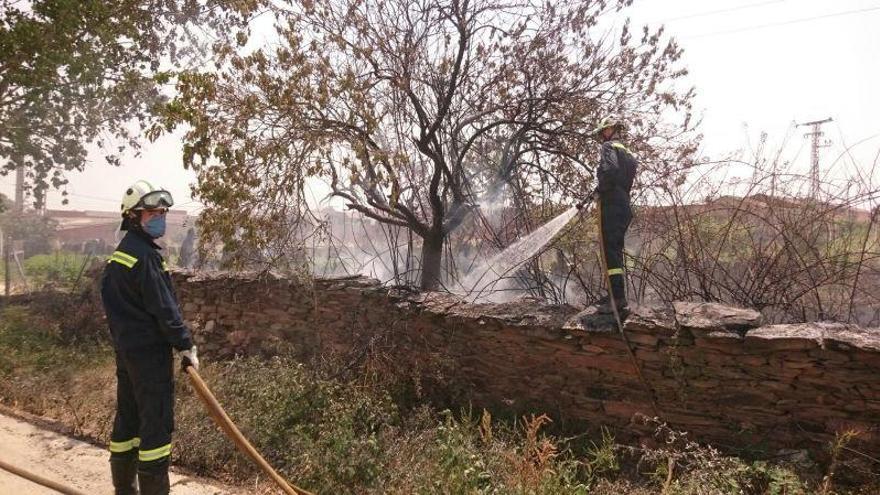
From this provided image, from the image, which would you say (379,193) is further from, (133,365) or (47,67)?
(47,67)

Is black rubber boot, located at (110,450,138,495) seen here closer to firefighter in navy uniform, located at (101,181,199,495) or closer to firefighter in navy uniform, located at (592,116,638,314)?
firefighter in navy uniform, located at (101,181,199,495)

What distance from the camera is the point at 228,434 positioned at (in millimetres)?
3523

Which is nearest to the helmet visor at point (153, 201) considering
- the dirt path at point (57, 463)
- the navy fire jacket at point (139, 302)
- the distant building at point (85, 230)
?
the navy fire jacket at point (139, 302)

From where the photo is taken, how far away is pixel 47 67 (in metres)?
8.44

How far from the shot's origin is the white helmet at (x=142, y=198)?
3.39 meters

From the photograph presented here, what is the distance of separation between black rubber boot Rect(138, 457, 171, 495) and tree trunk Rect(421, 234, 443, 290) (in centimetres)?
478

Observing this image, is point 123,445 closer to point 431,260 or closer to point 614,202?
point 614,202

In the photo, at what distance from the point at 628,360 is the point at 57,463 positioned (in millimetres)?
4819

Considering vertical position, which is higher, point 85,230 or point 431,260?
point 85,230

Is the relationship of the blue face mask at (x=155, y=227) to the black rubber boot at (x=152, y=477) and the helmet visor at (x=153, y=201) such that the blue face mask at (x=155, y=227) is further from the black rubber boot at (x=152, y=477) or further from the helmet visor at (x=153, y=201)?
the black rubber boot at (x=152, y=477)

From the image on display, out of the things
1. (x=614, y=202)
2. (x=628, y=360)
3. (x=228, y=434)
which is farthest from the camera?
(x=614, y=202)

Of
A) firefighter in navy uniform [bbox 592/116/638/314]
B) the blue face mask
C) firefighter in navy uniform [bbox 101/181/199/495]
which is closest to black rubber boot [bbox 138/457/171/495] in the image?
firefighter in navy uniform [bbox 101/181/199/495]

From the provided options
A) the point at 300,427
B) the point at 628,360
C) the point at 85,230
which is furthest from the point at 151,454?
the point at 85,230

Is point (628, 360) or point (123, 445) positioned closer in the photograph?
A: point (123, 445)
